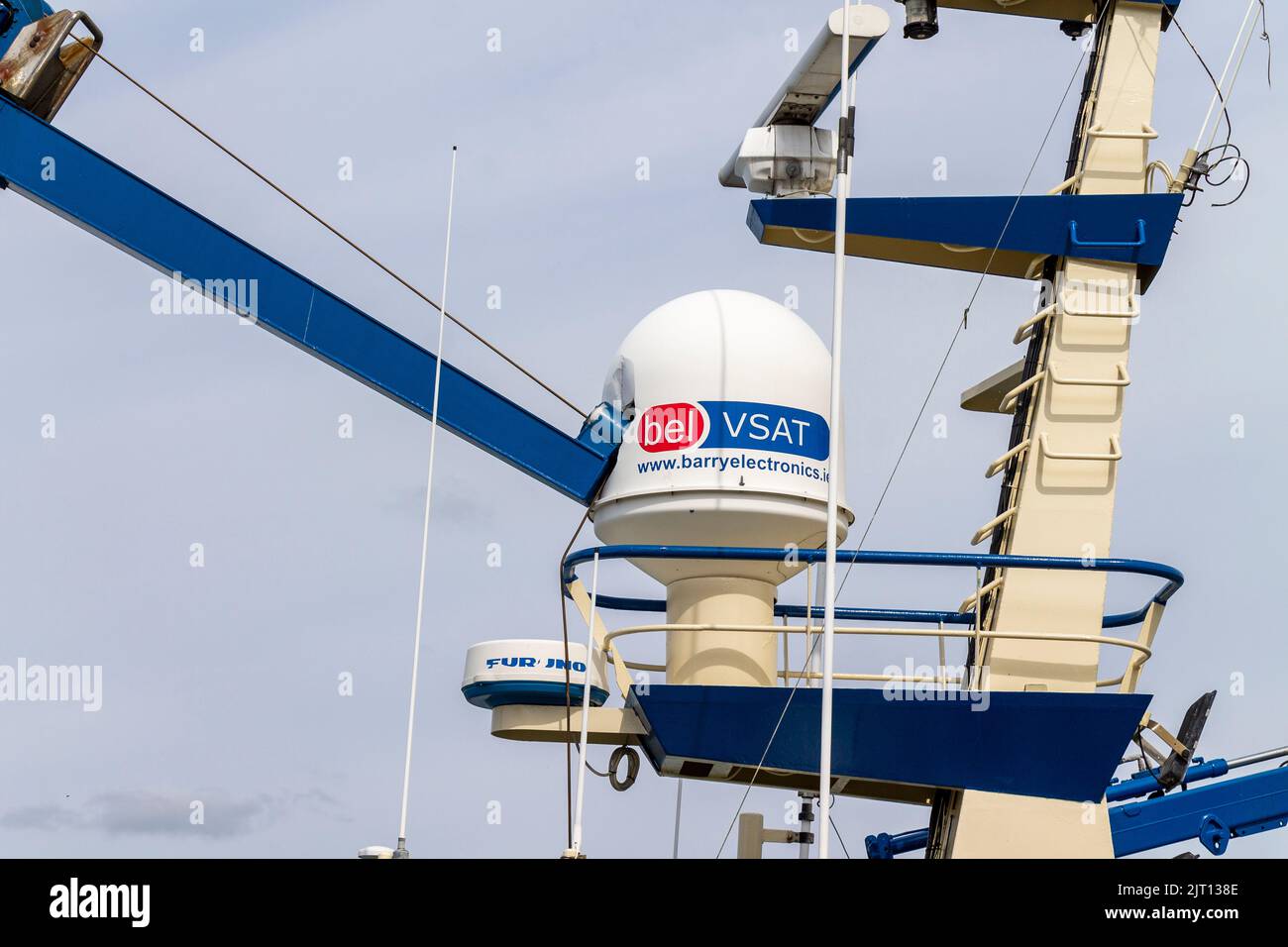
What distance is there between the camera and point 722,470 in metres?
13.9

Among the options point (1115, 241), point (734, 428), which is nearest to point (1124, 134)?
point (1115, 241)

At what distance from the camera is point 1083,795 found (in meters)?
13.5

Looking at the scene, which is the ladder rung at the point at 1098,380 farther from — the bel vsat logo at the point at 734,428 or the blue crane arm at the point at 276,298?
the blue crane arm at the point at 276,298

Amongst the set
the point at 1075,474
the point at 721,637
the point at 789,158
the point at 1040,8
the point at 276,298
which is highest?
the point at 1040,8

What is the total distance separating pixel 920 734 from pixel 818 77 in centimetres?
475

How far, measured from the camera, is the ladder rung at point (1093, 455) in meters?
14.1

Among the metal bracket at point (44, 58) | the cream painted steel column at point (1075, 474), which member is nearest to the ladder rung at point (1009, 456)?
the cream painted steel column at point (1075, 474)

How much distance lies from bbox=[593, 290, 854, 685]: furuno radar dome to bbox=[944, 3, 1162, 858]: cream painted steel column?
1.55 meters

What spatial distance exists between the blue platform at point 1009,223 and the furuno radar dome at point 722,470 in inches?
33.7

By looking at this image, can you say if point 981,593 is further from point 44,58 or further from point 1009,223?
point 44,58

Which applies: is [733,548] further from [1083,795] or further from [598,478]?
[1083,795]
